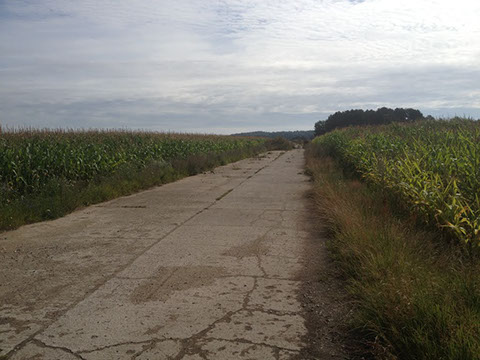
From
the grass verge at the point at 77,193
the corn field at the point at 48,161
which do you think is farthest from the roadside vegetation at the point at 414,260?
the corn field at the point at 48,161

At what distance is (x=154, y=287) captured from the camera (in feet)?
15.9

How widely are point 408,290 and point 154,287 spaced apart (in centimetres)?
262

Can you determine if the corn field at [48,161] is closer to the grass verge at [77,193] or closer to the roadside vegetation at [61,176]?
the roadside vegetation at [61,176]

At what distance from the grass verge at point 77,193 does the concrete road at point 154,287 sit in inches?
19.3

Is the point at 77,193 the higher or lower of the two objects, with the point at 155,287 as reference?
higher

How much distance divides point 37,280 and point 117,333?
1925 millimetres

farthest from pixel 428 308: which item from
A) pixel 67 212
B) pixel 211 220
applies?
pixel 67 212

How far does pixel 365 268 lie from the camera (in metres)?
4.54

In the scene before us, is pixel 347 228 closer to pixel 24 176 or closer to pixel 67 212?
pixel 67 212

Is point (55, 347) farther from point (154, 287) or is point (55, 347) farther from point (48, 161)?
point (48, 161)

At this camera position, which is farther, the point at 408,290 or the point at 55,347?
the point at 408,290

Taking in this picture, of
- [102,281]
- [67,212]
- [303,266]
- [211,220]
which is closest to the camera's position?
[102,281]

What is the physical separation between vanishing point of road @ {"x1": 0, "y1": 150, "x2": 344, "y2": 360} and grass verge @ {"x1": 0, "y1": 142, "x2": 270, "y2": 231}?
385 millimetres

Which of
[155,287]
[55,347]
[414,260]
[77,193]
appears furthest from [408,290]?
[77,193]
